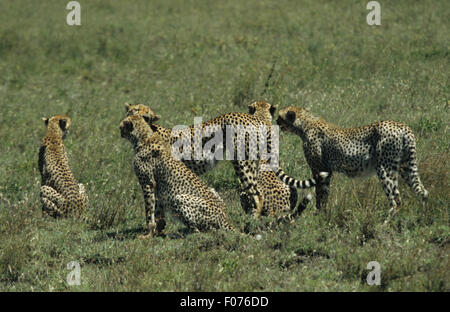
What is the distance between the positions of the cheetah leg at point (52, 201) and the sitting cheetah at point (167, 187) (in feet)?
3.70

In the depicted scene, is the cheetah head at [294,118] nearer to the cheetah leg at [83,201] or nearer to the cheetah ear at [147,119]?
the cheetah ear at [147,119]

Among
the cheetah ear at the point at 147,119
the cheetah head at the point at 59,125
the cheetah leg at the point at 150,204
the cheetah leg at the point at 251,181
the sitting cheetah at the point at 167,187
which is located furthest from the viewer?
the cheetah head at the point at 59,125

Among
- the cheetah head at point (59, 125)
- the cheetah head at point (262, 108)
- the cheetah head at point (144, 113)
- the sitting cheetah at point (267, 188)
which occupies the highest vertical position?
the cheetah head at point (262, 108)

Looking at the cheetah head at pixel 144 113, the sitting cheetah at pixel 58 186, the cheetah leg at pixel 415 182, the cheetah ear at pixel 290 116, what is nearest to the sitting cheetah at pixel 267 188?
the cheetah head at pixel 144 113

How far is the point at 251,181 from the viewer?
704cm

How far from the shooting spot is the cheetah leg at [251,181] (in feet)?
22.6

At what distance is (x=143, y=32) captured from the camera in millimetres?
14695

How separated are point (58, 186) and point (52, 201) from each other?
0.19m

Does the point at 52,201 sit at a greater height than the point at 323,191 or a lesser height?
lesser

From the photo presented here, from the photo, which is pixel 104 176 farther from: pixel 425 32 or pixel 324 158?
pixel 425 32

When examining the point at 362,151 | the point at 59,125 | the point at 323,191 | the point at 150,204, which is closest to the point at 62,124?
the point at 59,125

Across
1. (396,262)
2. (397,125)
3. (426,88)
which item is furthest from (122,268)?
(426,88)

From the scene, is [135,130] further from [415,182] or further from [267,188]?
[415,182]

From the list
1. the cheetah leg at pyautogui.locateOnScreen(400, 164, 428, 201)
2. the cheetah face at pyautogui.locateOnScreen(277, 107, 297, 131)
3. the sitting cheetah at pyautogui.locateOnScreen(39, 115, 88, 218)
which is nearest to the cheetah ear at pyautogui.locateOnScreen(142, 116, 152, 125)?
the sitting cheetah at pyautogui.locateOnScreen(39, 115, 88, 218)
